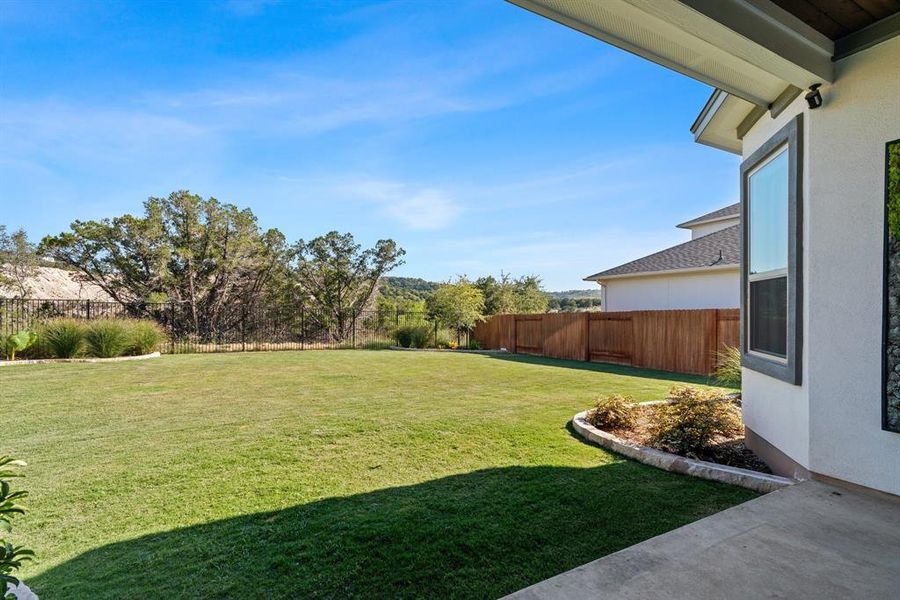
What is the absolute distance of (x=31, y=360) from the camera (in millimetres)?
11266

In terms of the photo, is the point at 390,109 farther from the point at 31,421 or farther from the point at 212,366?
the point at 31,421

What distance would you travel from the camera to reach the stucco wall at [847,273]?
268 centimetres

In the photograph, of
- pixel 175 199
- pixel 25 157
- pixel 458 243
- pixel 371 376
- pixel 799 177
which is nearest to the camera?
pixel 799 177

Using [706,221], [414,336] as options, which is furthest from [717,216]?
[414,336]

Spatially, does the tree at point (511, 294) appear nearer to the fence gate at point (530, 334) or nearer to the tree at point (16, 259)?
the fence gate at point (530, 334)

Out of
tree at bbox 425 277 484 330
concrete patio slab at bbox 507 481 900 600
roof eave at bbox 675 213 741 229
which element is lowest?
concrete patio slab at bbox 507 481 900 600

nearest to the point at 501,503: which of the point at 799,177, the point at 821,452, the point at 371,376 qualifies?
the point at 821,452

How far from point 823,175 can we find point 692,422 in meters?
2.43

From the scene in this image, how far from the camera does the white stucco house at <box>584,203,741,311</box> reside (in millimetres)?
14023

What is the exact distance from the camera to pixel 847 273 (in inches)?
112

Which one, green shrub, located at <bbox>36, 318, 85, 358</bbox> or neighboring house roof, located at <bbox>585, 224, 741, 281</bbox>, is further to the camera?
neighboring house roof, located at <bbox>585, 224, 741, 281</bbox>

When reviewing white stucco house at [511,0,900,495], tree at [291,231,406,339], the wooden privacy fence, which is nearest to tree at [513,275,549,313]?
tree at [291,231,406,339]

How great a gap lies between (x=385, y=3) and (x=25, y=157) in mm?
12272

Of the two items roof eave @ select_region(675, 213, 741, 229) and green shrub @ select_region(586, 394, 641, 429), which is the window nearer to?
green shrub @ select_region(586, 394, 641, 429)
